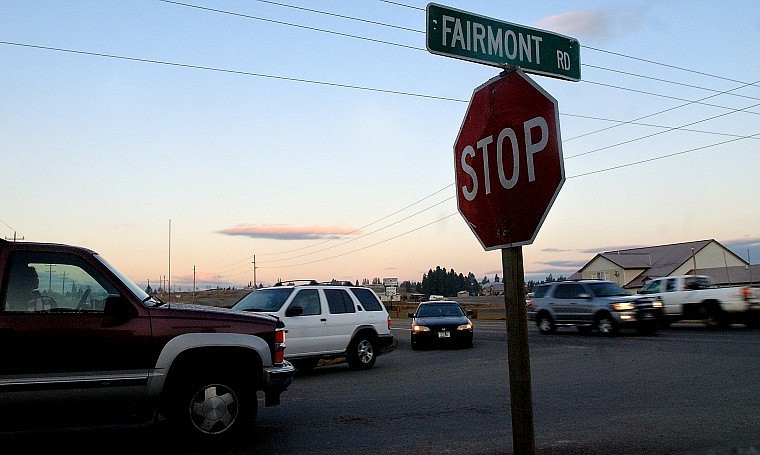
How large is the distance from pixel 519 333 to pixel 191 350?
3.82m

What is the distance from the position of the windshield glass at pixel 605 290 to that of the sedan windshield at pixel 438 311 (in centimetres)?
513

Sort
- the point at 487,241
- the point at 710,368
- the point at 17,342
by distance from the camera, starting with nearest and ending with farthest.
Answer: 1. the point at 487,241
2. the point at 17,342
3. the point at 710,368

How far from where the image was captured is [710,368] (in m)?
13.3

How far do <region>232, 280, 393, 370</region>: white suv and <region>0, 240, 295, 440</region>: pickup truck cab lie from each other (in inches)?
264

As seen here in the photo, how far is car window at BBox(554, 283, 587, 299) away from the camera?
78.5 ft

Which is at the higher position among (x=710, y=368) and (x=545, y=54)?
(x=545, y=54)

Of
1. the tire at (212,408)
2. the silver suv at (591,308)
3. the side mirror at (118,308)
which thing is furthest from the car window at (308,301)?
the silver suv at (591,308)

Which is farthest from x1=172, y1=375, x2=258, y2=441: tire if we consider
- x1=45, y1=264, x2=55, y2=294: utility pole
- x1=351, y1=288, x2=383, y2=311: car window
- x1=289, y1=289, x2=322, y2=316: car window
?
x1=351, y1=288, x2=383, y2=311: car window

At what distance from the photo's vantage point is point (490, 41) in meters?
4.65

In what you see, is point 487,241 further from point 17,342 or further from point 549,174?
point 17,342

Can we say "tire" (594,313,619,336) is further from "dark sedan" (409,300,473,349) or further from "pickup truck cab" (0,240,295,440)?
"pickup truck cab" (0,240,295,440)

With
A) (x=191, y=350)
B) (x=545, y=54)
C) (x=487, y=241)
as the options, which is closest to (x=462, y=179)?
(x=487, y=241)

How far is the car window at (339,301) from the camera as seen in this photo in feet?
50.1

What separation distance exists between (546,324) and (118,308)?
2036cm
